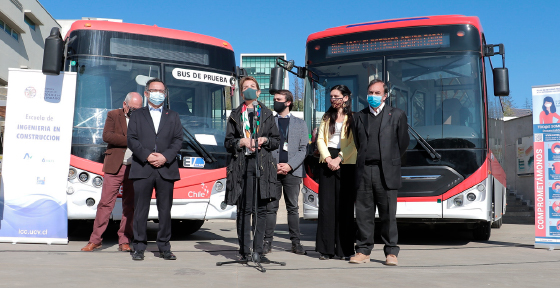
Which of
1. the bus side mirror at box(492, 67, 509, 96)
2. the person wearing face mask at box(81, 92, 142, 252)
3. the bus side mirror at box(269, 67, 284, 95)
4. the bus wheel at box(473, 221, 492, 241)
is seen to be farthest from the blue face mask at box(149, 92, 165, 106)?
the bus wheel at box(473, 221, 492, 241)

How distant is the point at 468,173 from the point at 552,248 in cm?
191

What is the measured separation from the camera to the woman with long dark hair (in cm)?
850

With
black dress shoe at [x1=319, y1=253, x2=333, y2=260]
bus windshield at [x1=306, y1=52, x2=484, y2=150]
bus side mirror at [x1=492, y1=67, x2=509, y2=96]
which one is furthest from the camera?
bus side mirror at [x1=492, y1=67, x2=509, y2=96]

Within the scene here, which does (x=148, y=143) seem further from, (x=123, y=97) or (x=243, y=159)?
(x=123, y=97)

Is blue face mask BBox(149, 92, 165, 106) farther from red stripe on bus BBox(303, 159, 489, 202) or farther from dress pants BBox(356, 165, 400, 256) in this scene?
red stripe on bus BBox(303, 159, 489, 202)

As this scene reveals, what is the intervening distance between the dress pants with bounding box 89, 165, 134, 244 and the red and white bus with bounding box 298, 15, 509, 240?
258 centimetres

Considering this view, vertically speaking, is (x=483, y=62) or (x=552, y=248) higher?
(x=483, y=62)

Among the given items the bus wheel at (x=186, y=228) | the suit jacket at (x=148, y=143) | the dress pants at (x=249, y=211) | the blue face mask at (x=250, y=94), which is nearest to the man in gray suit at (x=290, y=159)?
the dress pants at (x=249, y=211)

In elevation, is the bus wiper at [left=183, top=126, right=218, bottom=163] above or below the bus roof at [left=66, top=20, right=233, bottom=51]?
below

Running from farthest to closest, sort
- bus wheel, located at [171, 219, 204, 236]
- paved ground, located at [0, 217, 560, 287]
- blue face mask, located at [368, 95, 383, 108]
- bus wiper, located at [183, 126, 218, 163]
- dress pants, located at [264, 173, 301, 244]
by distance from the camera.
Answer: bus wheel, located at [171, 219, 204, 236] → bus wiper, located at [183, 126, 218, 163] → dress pants, located at [264, 173, 301, 244] → blue face mask, located at [368, 95, 383, 108] → paved ground, located at [0, 217, 560, 287]

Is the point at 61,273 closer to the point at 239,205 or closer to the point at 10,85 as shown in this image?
the point at 239,205

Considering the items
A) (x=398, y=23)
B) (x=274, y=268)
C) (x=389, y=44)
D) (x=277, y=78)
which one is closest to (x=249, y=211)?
(x=274, y=268)

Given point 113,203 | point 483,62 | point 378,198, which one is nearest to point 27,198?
point 113,203

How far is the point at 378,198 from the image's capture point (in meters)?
6.52
